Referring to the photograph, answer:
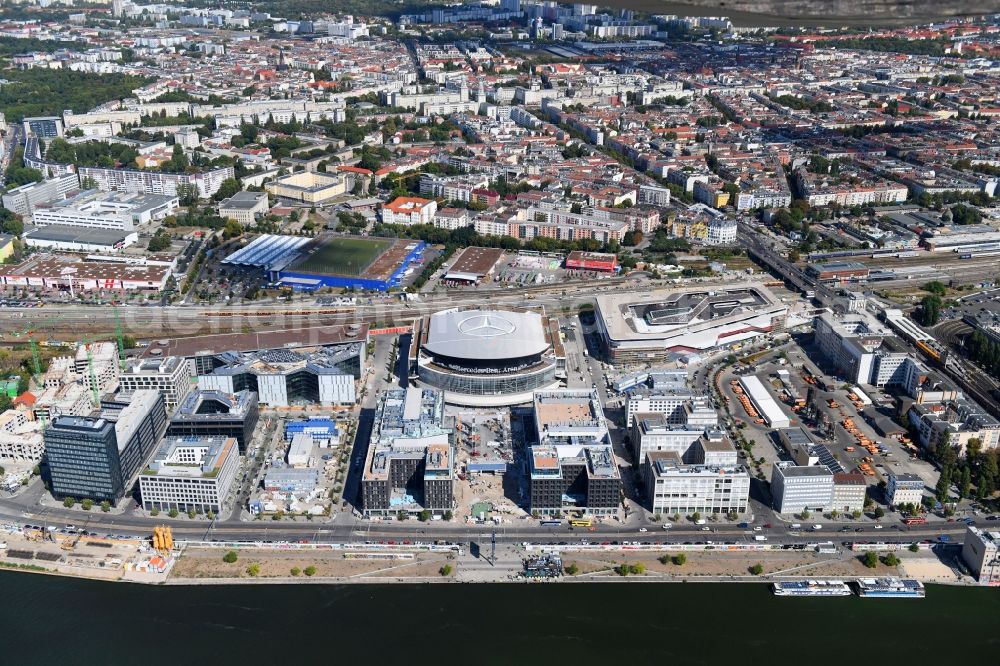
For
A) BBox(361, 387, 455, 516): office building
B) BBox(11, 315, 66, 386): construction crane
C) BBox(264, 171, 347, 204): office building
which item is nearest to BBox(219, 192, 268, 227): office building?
BBox(264, 171, 347, 204): office building

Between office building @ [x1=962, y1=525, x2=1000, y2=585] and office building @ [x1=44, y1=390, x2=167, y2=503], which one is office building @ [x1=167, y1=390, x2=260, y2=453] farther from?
office building @ [x1=962, y1=525, x2=1000, y2=585]

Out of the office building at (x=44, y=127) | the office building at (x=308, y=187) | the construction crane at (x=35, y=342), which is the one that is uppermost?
the office building at (x=44, y=127)

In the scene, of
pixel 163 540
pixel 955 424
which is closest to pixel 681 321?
pixel 955 424

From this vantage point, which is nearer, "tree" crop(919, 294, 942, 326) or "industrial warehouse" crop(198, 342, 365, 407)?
"industrial warehouse" crop(198, 342, 365, 407)

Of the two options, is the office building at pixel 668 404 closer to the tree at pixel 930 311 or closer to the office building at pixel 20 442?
the tree at pixel 930 311

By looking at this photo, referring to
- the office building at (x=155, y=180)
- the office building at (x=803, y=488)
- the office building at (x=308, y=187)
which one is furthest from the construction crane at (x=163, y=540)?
the office building at (x=155, y=180)

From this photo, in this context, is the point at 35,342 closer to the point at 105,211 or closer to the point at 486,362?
the point at 105,211
